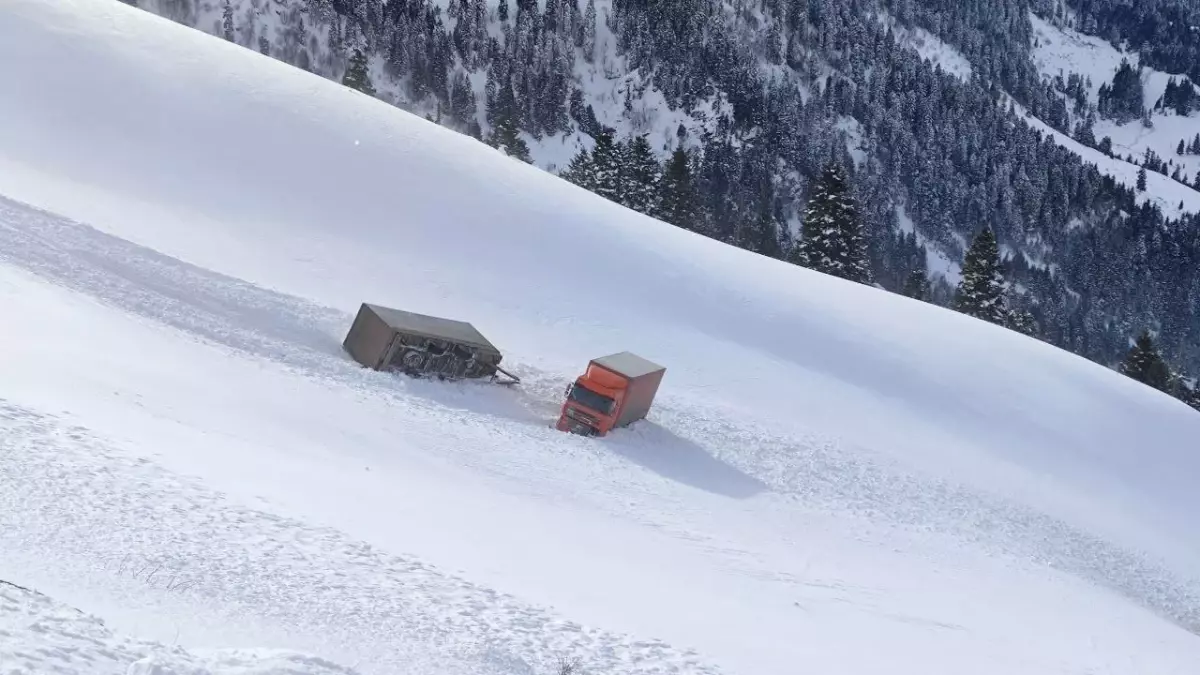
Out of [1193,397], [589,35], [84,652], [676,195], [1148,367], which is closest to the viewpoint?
[84,652]

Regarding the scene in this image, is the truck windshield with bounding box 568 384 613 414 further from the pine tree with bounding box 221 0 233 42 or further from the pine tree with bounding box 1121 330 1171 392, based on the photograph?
the pine tree with bounding box 221 0 233 42

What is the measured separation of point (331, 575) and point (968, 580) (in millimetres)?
16052

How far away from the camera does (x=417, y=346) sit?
24219 mm

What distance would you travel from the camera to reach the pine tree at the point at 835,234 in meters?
51.5

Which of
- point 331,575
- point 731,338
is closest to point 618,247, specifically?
point 731,338

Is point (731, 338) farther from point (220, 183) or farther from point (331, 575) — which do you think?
point (331, 575)

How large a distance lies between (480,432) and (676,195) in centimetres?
4218

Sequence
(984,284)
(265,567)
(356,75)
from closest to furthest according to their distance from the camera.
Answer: (265,567) → (984,284) → (356,75)

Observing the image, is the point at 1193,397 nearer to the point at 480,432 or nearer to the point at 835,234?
the point at 835,234

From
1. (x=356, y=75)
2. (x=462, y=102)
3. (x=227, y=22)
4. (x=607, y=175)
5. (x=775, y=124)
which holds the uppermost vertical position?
(x=775, y=124)

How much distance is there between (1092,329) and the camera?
157 metres

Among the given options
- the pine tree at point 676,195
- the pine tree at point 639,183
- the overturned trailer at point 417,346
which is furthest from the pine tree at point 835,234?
the overturned trailer at point 417,346

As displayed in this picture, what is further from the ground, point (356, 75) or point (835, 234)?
point (356, 75)

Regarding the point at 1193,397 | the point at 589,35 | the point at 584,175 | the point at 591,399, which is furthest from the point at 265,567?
the point at 589,35
